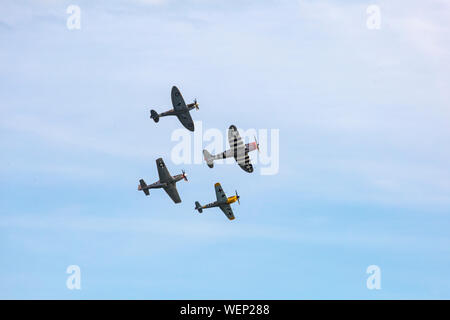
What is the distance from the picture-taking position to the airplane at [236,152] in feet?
547

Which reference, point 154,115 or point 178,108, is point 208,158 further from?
point 154,115

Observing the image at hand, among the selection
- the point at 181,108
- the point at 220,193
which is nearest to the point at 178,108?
the point at 181,108

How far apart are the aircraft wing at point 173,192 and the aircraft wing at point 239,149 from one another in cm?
1545

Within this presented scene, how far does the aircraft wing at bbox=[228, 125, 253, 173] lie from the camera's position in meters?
166

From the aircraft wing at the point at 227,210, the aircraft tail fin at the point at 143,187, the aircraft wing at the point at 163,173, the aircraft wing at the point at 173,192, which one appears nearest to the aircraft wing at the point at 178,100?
the aircraft wing at the point at 163,173

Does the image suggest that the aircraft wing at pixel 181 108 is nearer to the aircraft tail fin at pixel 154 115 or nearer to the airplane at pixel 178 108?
the airplane at pixel 178 108

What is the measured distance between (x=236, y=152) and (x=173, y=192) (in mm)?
16873
